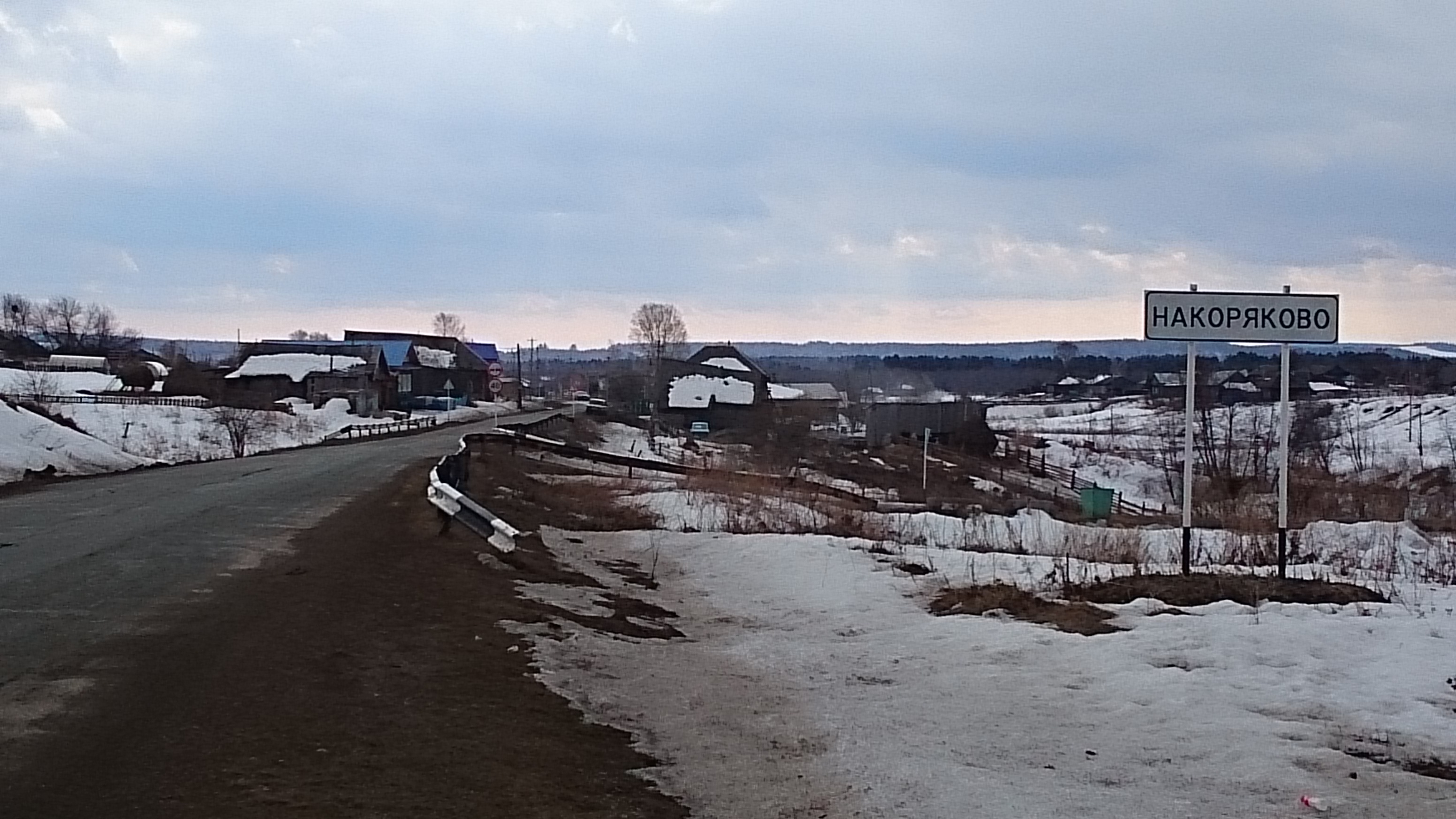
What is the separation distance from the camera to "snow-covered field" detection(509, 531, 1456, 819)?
5.79 meters

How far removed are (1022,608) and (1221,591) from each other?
183 centimetres

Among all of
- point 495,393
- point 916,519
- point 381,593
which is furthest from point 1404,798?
point 495,393

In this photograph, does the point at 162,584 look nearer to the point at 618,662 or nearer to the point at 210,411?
Result: the point at 618,662

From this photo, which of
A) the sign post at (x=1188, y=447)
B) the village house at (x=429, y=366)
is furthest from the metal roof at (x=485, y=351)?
the sign post at (x=1188, y=447)

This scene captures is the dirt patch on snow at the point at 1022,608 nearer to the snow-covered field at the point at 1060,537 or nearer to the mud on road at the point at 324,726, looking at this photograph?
the snow-covered field at the point at 1060,537

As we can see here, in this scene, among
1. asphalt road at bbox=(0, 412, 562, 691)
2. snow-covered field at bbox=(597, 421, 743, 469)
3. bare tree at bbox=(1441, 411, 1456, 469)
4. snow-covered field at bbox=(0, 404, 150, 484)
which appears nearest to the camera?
asphalt road at bbox=(0, 412, 562, 691)

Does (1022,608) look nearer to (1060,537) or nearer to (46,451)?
(1060,537)

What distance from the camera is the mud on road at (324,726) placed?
5359mm

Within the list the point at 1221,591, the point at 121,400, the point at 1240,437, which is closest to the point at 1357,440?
the point at 1240,437

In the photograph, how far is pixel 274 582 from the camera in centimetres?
1123

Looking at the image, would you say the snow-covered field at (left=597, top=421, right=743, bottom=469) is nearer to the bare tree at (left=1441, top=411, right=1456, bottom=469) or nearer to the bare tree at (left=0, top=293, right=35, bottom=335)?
the bare tree at (left=1441, top=411, right=1456, bottom=469)

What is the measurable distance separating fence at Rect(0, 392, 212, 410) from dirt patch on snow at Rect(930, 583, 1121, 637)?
181 ft

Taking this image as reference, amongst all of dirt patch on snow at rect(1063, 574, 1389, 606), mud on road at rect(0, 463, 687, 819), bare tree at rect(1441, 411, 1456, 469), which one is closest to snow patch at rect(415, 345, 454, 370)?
bare tree at rect(1441, 411, 1456, 469)

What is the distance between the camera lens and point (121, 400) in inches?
2702
